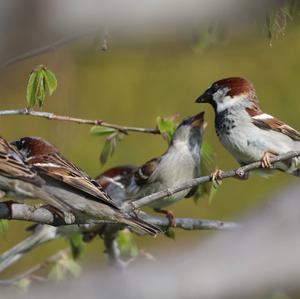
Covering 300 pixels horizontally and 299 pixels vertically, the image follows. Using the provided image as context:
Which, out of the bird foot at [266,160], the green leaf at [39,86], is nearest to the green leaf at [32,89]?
A: the green leaf at [39,86]

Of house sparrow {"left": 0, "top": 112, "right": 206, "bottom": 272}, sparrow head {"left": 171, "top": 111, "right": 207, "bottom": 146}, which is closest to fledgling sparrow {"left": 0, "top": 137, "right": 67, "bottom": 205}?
house sparrow {"left": 0, "top": 112, "right": 206, "bottom": 272}

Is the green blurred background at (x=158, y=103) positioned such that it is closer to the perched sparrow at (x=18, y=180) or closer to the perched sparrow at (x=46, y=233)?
the perched sparrow at (x=46, y=233)

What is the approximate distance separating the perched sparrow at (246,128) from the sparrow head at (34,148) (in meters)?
0.65

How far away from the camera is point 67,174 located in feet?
7.70

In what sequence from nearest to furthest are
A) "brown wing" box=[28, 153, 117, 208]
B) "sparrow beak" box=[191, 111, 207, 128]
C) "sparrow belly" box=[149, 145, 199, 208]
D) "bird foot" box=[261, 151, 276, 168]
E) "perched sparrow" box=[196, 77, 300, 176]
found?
"brown wing" box=[28, 153, 117, 208] → "bird foot" box=[261, 151, 276, 168] → "perched sparrow" box=[196, 77, 300, 176] → "sparrow belly" box=[149, 145, 199, 208] → "sparrow beak" box=[191, 111, 207, 128]

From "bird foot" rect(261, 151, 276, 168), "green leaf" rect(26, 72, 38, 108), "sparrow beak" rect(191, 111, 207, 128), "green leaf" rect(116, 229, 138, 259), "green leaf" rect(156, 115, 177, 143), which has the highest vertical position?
"sparrow beak" rect(191, 111, 207, 128)

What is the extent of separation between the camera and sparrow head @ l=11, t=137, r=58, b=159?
2602 mm

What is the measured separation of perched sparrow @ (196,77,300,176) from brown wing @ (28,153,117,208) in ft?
2.04

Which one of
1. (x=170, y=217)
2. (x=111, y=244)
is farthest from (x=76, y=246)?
(x=170, y=217)

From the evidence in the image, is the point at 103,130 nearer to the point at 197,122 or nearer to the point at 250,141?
the point at 250,141

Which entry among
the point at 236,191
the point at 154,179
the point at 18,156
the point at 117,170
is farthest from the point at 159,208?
the point at 236,191

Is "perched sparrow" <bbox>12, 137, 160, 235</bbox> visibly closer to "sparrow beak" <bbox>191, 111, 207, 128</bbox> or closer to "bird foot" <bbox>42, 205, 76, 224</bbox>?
"bird foot" <bbox>42, 205, 76, 224</bbox>

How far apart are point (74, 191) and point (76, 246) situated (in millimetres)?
814

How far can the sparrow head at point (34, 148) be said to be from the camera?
2602mm
